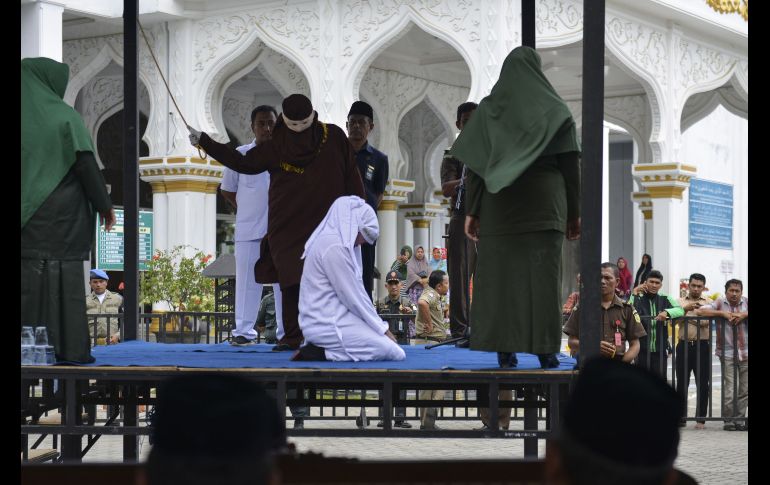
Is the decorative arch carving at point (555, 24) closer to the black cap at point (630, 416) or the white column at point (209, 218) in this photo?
the white column at point (209, 218)

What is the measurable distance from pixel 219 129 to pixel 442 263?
5.35 metres

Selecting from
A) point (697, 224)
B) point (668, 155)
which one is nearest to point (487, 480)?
point (668, 155)

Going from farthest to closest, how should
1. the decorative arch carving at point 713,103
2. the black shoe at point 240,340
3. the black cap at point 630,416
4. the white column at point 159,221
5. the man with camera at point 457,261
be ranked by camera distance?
1. the decorative arch carving at point 713,103
2. the white column at point 159,221
3. the man with camera at point 457,261
4. the black shoe at point 240,340
5. the black cap at point 630,416

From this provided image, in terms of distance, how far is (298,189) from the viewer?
695 centimetres

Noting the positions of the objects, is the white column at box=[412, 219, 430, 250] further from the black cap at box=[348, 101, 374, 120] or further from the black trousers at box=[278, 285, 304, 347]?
the black trousers at box=[278, 285, 304, 347]

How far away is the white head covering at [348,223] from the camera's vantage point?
645 cm

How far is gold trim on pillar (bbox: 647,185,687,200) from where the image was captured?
68.5ft

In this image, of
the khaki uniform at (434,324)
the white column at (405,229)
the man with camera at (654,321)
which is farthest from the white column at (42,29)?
the white column at (405,229)

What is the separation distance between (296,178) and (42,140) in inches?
74.5

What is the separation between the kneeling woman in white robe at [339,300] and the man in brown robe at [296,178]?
420 mm

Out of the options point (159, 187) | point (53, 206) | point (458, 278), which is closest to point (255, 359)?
point (53, 206)

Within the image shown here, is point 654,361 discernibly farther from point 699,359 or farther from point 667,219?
point 667,219

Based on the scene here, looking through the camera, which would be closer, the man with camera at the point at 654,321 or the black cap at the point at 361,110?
the black cap at the point at 361,110

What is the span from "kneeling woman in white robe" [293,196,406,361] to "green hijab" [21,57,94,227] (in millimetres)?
1497
